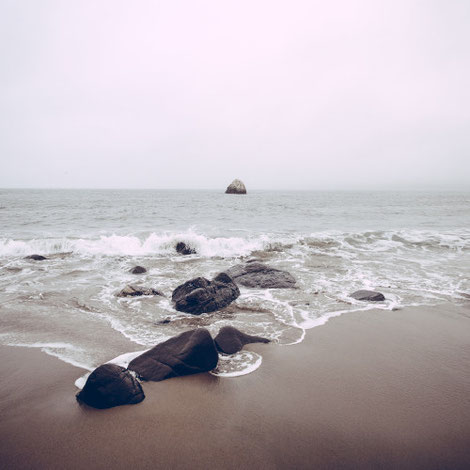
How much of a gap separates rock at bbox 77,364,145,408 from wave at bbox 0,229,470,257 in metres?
8.77

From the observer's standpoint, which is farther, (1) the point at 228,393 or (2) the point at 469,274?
(2) the point at 469,274

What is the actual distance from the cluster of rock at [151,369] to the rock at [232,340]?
0.04 ft

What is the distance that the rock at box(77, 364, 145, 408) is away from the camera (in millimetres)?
3021

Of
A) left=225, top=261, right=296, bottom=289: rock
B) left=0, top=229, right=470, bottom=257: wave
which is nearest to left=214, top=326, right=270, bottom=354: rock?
left=225, top=261, right=296, bottom=289: rock

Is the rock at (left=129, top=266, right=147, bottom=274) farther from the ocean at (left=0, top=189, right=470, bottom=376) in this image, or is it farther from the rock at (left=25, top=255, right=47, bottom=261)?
the rock at (left=25, top=255, right=47, bottom=261)

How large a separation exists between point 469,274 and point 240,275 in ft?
21.9

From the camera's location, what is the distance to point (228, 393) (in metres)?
3.30

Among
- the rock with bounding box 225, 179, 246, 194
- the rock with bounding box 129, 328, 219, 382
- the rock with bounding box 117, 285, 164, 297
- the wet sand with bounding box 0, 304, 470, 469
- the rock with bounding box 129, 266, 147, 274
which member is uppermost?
the rock with bounding box 225, 179, 246, 194

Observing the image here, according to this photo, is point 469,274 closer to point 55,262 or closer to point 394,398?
point 394,398

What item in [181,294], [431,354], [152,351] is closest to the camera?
[152,351]

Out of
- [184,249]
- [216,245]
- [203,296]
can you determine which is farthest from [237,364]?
[216,245]

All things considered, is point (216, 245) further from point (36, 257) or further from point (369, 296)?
point (369, 296)

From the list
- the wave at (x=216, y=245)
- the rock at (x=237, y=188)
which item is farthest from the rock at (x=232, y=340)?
the rock at (x=237, y=188)

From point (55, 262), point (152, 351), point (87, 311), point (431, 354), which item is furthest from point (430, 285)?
point (55, 262)
